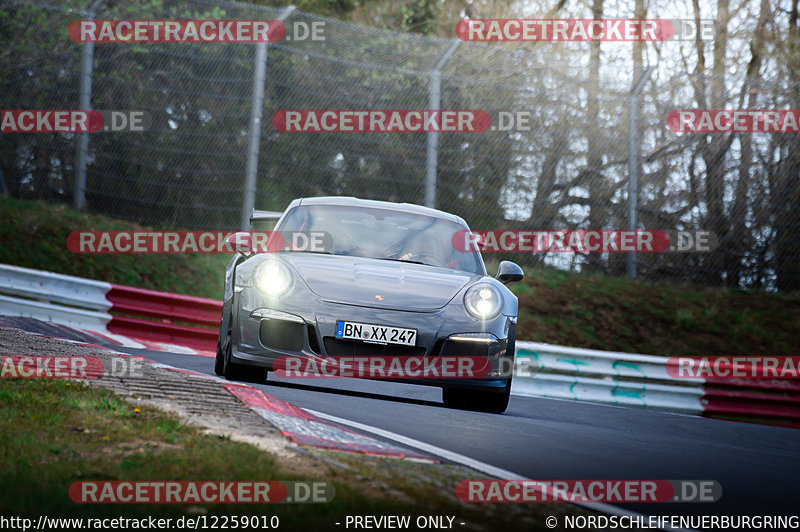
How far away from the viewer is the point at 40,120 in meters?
13.3

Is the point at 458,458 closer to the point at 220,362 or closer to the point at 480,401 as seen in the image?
the point at 480,401

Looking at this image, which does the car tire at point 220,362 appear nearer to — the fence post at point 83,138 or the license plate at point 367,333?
the license plate at point 367,333

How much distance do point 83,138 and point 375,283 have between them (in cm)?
842

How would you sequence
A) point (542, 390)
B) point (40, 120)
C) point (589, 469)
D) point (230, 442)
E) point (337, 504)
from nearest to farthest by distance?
point (337, 504)
point (230, 442)
point (589, 469)
point (542, 390)
point (40, 120)

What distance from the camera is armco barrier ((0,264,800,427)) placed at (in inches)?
410

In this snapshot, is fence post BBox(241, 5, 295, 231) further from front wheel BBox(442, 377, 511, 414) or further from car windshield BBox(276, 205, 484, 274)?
front wheel BBox(442, 377, 511, 414)

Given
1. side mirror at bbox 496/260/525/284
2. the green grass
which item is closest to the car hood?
side mirror at bbox 496/260/525/284

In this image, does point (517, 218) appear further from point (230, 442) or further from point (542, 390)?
point (230, 442)

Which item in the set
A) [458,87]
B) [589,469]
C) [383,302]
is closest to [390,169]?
[458,87]

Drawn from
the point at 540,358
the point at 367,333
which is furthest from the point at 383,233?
the point at 540,358

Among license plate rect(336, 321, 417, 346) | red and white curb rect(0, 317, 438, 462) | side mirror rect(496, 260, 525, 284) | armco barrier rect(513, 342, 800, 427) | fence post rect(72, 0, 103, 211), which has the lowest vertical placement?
armco barrier rect(513, 342, 800, 427)

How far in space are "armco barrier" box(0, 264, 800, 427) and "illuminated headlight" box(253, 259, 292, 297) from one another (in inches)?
189

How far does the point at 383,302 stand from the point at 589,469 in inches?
68.9

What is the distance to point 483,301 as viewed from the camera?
642cm
